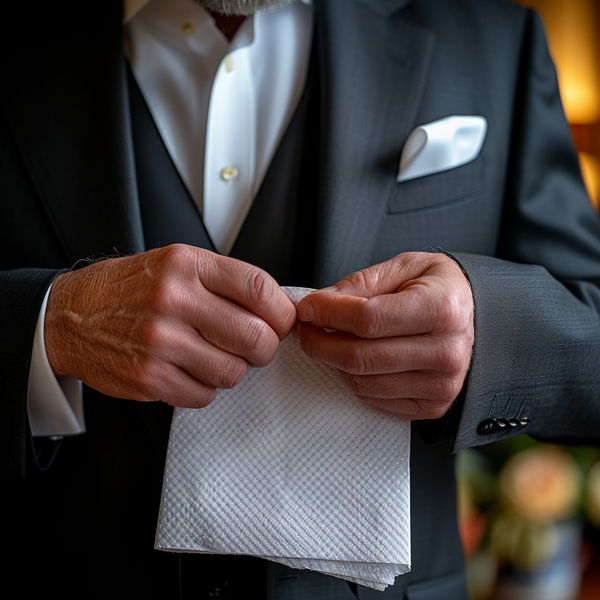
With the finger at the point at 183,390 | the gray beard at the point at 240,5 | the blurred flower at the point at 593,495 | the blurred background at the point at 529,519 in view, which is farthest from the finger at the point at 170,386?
the blurred flower at the point at 593,495

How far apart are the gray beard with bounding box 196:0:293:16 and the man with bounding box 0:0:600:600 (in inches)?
2.9

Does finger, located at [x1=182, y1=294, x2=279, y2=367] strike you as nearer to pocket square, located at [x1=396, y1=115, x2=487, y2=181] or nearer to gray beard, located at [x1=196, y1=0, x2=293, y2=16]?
pocket square, located at [x1=396, y1=115, x2=487, y2=181]

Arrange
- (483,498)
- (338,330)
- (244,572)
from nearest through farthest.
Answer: (338,330) < (244,572) < (483,498)

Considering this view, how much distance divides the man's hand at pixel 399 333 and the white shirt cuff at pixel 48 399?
0.92ft

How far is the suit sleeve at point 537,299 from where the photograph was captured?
1.65ft

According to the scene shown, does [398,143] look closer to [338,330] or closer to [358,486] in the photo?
[338,330]

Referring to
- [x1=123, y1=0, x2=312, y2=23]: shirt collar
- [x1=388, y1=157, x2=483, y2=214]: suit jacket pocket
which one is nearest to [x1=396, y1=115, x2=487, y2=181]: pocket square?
[x1=388, y1=157, x2=483, y2=214]: suit jacket pocket

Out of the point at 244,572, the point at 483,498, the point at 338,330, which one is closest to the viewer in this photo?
the point at 338,330

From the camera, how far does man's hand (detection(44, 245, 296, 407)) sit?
434 mm

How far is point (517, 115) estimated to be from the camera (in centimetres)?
73

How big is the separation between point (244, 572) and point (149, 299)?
1.16ft

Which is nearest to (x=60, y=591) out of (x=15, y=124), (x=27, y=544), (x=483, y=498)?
(x=27, y=544)

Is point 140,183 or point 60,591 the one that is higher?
point 140,183

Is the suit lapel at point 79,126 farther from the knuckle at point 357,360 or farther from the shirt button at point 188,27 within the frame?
the knuckle at point 357,360
